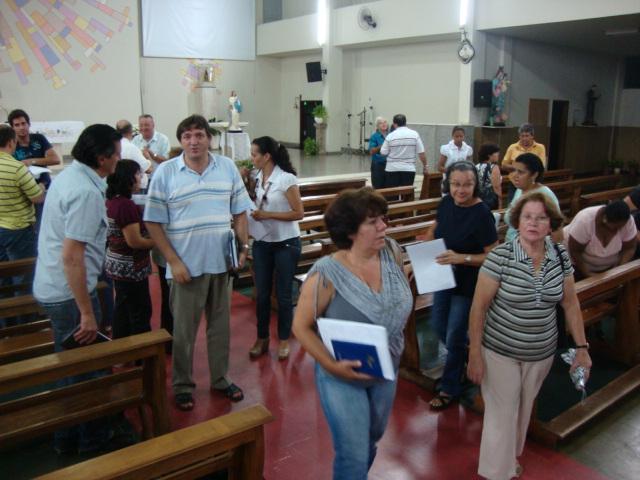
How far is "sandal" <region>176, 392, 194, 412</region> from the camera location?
10.6ft

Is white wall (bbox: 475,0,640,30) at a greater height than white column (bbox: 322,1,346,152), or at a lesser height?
greater

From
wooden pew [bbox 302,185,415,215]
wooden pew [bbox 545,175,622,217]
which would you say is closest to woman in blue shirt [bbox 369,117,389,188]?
wooden pew [bbox 302,185,415,215]

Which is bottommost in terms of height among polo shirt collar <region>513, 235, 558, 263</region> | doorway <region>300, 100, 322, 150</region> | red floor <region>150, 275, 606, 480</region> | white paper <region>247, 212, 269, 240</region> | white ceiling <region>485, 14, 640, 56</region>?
red floor <region>150, 275, 606, 480</region>

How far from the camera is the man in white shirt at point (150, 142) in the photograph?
623cm

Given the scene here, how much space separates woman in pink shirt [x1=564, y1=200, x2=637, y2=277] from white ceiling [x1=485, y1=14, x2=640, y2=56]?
8218 millimetres

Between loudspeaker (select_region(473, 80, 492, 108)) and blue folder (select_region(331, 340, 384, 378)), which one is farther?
loudspeaker (select_region(473, 80, 492, 108))

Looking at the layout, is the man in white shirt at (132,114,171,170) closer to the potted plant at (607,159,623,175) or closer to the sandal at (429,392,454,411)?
the sandal at (429,392,454,411)

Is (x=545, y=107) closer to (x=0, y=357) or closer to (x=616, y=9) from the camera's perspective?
(x=616, y=9)

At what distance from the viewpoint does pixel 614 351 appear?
4.08 metres

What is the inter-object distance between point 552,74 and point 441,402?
13.1m

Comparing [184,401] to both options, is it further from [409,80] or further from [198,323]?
[409,80]

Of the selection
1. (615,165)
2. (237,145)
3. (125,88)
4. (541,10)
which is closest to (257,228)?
(541,10)

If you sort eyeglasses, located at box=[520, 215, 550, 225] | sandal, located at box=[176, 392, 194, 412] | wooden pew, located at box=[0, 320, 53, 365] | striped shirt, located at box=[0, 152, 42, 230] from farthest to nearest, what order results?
striped shirt, located at box=[0, 152, 42, 230]
sandal, located at box=[176, 392, 194, 412]
wooden pew, located at box=[0, 320, 53, 365]
eyeglasses, located at box=[520, 215, 550, 225]

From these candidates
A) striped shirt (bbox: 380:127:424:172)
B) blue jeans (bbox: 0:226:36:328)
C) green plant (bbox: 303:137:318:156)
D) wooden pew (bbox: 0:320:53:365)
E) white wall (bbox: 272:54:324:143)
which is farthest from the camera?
white wall (bbox: 272:54:324:143)
